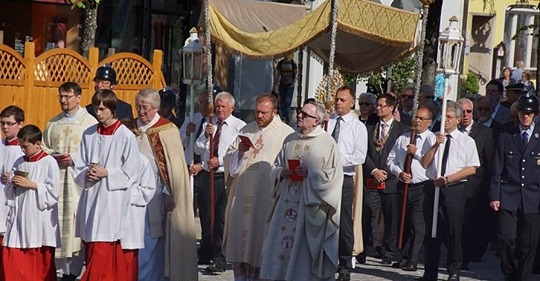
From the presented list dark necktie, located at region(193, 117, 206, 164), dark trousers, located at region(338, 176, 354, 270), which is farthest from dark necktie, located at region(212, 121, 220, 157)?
dark trousers, located at region(338, 176, 354, 270)

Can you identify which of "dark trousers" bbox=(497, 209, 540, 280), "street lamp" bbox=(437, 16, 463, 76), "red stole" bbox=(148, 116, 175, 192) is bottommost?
"dark trousers" bbox=(497, 209, 540, 280)

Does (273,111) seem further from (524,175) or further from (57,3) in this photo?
(57,3)

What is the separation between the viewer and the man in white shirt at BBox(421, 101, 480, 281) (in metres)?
13.9

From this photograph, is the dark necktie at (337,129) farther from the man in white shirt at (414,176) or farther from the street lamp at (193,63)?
the street lamp at (193,63)

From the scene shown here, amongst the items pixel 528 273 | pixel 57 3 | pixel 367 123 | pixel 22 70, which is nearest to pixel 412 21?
pixel 367 123

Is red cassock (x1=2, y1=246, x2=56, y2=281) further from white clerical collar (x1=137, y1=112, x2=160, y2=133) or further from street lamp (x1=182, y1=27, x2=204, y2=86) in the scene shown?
street lamp (x1=182, y1=27, x2=204, y2=86)

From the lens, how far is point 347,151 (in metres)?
14.1

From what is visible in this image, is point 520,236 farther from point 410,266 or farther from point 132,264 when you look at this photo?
point 132,264

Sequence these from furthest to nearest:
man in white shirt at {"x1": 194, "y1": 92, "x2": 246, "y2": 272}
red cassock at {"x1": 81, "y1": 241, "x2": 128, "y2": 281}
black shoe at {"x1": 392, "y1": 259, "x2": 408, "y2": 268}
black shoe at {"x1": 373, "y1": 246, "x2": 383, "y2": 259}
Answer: black shoe at {"x1": 373, "y1": 246, "x2": 383, "y2": 259} → black shoe at {"x1": 392, "y1": 259, "x2": 408, "y2": 268} → man in white shirt at {"x1": 194, "y1": 92, "x2": 246, "y2": 272} → red cassock at {"x1": 81, "y1": 241, "x2": 128, "y2": 281}

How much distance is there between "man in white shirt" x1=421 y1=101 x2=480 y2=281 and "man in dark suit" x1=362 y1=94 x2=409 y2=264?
4.13 ft

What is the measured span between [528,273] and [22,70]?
22.2ft

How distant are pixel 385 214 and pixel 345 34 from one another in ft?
8.31

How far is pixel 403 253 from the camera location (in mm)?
15477

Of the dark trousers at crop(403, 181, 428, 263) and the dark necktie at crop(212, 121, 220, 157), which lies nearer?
the dark necktie at crop(212, 121, 220, 157)
